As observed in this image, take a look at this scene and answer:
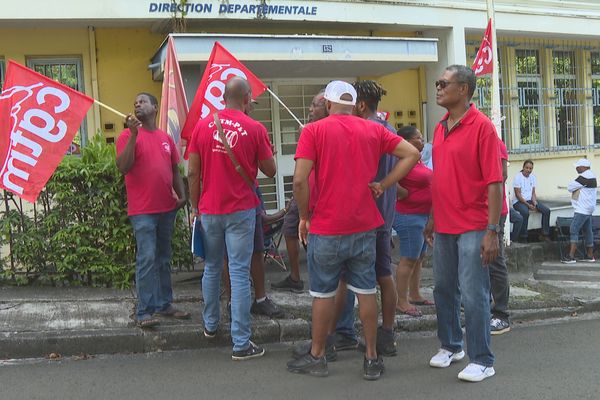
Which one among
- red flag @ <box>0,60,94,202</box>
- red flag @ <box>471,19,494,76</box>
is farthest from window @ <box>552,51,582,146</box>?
red flag @ <box>0,60,94,202</box>

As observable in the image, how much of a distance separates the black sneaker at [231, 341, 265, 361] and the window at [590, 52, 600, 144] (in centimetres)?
1052

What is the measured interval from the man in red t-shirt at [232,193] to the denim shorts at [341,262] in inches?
25.2

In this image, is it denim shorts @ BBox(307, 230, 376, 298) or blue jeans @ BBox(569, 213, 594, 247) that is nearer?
denim shorts @ BBox(307, 230, 376, 298)

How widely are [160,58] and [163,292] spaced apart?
4.12 m

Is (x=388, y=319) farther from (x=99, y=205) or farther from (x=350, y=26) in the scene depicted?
(x=350, y=26)

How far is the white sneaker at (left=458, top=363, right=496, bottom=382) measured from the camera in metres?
4.14

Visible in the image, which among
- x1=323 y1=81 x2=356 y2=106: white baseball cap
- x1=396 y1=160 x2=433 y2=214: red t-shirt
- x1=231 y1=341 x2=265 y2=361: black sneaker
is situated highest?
x1=323 y1=81 x2=356 y2=106: white baseball cap

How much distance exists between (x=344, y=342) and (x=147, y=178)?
1.97 meters

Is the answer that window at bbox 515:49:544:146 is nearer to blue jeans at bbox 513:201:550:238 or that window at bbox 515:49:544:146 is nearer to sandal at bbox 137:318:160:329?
blue jeans at bbox 513:201:550:238

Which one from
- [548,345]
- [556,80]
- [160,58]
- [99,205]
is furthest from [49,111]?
[556,80]

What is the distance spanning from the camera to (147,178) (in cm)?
491

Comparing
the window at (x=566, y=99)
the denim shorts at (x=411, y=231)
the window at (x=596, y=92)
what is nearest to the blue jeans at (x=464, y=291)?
the denim shorts at (x=411, y=231)

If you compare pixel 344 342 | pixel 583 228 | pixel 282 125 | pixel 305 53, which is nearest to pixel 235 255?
pixel 344 342

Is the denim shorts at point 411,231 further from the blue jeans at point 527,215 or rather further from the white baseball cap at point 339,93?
the blue jeans at point 527,215
